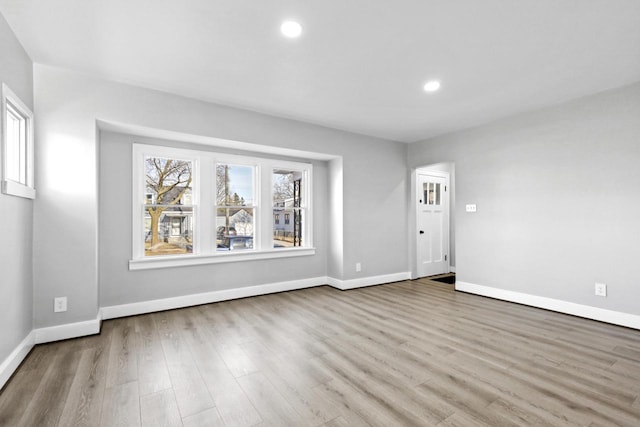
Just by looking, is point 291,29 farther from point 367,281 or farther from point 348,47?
point 367,281

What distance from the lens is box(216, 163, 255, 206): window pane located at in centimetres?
A: 431

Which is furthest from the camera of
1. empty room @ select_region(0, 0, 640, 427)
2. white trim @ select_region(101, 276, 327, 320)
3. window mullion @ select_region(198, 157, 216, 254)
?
window mullion @ select_region(198, 157, 216, 254)

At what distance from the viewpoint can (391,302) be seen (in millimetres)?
4219

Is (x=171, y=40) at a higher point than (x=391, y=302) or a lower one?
higher

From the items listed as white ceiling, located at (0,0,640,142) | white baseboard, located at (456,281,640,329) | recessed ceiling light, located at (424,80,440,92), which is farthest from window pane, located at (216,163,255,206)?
white baseboard, located at (456,281,640,329)

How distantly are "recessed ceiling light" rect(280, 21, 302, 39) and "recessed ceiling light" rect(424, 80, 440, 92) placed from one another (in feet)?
5.24

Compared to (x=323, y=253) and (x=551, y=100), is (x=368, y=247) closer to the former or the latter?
(x=323, y=253)

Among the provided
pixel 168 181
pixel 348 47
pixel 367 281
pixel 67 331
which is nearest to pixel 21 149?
pixel 168 181

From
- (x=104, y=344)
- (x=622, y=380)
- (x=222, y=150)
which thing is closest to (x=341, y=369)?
(x=622, y=380)

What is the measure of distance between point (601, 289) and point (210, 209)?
16.0 feet

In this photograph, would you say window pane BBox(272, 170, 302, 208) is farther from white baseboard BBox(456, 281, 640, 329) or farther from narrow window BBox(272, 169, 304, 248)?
white baseboard BBox(456, 281, 640, 329)

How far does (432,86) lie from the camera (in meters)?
3.30

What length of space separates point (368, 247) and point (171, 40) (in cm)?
402

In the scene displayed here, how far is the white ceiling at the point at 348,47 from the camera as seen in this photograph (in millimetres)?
2098
